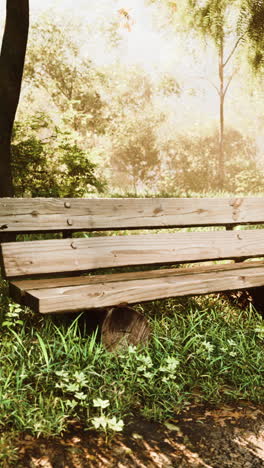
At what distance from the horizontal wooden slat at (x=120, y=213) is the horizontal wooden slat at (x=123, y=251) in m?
0.15

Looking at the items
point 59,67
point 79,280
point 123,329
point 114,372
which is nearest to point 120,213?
point 79,280

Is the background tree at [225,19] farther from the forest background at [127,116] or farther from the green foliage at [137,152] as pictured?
the green foliage at [137,152]

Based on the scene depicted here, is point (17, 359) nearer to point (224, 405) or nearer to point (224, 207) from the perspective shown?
point (224, 405)

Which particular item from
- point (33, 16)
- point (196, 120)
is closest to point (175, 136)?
point (196, 120)

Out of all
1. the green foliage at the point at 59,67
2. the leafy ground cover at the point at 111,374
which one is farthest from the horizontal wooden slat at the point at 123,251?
the green foliage at the point at 59,67

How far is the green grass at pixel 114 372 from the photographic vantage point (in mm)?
2574

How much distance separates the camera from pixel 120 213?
11.6 feet

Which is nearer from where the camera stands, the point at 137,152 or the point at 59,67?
the point at 59,67

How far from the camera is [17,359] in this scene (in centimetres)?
285

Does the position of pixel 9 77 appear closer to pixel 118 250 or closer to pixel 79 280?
pixel 118 250

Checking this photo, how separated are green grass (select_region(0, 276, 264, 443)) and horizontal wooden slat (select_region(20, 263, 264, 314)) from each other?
0.25 metres

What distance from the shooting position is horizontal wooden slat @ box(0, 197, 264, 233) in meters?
3.11

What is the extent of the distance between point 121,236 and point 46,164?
4092mm

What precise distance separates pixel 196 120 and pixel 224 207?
30.3m
